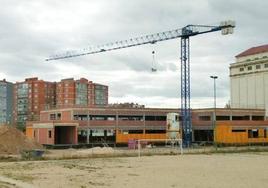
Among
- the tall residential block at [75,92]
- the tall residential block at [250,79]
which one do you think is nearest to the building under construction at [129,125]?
the tall residential block at [250,79]

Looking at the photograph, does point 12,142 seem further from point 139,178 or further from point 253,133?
point 253,133

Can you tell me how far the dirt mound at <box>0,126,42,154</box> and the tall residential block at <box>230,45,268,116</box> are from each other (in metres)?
71.4

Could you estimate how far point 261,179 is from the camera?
105 feet

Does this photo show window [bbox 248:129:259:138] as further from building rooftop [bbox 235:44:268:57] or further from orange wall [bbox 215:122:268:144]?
building rooftop [bbox 235:44:268:57]

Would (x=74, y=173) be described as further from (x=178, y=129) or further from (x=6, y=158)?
(x=178, y=129)

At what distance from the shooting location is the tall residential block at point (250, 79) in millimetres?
124688

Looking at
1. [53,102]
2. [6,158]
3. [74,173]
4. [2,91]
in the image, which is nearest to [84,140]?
[6,158]

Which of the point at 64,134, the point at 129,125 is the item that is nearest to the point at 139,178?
the point at 64,134

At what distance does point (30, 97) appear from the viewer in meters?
152

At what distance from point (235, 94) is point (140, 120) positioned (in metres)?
49.2

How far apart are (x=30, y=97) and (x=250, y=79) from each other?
68.1 m

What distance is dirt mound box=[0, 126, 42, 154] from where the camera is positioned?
63219 mm

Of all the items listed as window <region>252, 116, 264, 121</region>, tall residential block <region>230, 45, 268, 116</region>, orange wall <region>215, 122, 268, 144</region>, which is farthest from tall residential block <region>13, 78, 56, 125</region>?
orange wall <region>215, 122, 268, 144</region>

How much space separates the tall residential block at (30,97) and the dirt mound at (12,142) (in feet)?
259
